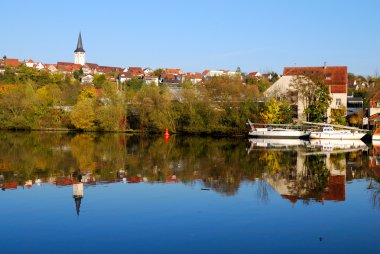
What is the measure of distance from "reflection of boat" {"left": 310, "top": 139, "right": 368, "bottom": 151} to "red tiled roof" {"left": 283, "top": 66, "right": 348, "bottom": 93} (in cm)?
1168

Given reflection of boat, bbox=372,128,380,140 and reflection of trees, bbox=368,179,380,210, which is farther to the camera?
reflection of boat, bbox=372,128,380,140

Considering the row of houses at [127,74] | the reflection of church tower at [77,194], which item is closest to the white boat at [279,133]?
the reflection of church tower at [77,194]

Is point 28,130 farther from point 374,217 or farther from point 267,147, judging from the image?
point 374,217

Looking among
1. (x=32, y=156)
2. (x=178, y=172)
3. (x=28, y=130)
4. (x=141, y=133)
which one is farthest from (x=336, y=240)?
(x=28, y=130)

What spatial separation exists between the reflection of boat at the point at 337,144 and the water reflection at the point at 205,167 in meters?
1.33

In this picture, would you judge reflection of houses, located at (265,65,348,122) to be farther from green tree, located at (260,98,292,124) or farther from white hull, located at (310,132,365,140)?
white hull, located at (310,132,365,140)

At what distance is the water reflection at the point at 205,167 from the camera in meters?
23.3

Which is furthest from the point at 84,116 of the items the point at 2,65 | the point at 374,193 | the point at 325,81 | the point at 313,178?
the point at 2,65

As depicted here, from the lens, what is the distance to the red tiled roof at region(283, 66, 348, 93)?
204 feet

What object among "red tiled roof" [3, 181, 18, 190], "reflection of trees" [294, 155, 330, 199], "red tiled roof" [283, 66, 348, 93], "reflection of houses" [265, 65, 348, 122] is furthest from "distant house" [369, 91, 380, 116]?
"red tiled roof" [3, 181, 18, 190]

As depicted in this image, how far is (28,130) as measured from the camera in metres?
69.7

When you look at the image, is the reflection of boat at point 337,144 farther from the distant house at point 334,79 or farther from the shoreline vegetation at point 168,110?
the distant house at point 334,79

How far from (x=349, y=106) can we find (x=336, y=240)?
5803 centimetres

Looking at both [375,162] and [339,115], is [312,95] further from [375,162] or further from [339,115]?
[375,162]
